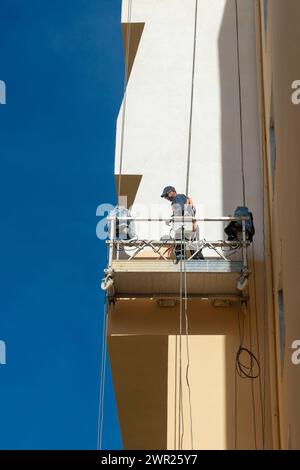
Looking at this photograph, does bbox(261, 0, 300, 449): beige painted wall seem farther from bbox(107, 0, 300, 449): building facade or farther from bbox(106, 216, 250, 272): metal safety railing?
bbox(106, 216, 250, 272): metal safety railing

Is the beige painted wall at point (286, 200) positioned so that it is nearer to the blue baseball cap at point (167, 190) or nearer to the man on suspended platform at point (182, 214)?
the man on suspended platform at point (182, 214)

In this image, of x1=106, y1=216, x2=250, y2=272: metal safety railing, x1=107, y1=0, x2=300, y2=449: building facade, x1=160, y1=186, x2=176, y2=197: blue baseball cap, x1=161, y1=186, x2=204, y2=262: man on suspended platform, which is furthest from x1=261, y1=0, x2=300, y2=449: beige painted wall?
x1=160, y1=186, x2=176, y2=197: blue baseball cap

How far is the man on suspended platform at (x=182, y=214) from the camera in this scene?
14.7 m

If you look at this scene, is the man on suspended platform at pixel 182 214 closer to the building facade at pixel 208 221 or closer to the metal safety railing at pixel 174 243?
the metal safety railing at pixel 174 243

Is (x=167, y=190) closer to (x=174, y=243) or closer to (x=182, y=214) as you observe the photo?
(x=182, y=214)

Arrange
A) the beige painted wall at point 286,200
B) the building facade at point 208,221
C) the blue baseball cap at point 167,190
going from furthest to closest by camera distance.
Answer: the blue baseball cap at point 167,190 < the building facade at point 208,221 < the beige painted wall at point 286,200

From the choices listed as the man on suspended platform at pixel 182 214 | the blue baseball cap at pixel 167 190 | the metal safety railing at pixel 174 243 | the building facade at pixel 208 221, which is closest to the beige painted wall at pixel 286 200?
the building facade at pixel 208 221

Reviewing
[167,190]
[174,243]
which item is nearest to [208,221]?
[167,190]

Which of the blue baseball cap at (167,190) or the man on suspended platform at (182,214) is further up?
the blue baseball cap at (167,190)

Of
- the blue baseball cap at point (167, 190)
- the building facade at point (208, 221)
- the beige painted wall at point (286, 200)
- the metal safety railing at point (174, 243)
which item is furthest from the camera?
the blue baseball cap at point (167, 190)

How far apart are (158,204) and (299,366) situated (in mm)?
6136

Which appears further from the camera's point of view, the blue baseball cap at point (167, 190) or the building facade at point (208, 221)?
the blue baseball cap at point (167, 190)

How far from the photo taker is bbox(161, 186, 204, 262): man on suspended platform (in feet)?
48.3
